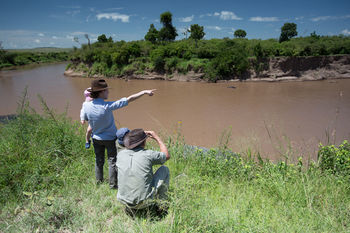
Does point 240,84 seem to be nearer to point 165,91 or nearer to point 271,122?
point 165,91

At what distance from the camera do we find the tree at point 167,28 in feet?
85.3

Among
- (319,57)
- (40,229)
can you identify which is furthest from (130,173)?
(319,57)

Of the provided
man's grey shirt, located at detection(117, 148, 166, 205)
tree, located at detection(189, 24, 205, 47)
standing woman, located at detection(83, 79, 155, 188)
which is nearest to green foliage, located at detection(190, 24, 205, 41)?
tree, located at detection(189, 24, 205, 47)

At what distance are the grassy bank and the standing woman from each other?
0.40m

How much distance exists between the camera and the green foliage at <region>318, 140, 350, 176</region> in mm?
2831

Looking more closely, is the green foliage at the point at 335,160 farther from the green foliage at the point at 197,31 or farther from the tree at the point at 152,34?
the tree at the point at 152,34

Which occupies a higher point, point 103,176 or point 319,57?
point 319,57

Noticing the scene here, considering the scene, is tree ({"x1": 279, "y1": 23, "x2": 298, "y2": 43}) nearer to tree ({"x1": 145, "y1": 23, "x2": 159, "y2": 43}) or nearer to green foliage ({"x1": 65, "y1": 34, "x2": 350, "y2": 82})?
green foliage ({"x1": 65, "y1": 34, "x2": 350, "y2": 82})

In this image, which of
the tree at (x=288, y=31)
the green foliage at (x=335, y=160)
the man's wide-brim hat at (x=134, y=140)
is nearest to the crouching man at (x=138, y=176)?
the man's wide-brim hat at (x=134, y=140)

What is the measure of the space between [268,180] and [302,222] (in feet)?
2.44

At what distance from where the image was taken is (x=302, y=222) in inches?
76.0

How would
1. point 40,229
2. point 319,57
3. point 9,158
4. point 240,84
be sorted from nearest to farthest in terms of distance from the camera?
point 40,229 < point 9,158 < point 240,84 < point 319,57

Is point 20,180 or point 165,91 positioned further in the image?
point 165,91

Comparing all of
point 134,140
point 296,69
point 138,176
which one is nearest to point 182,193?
point 138,176
